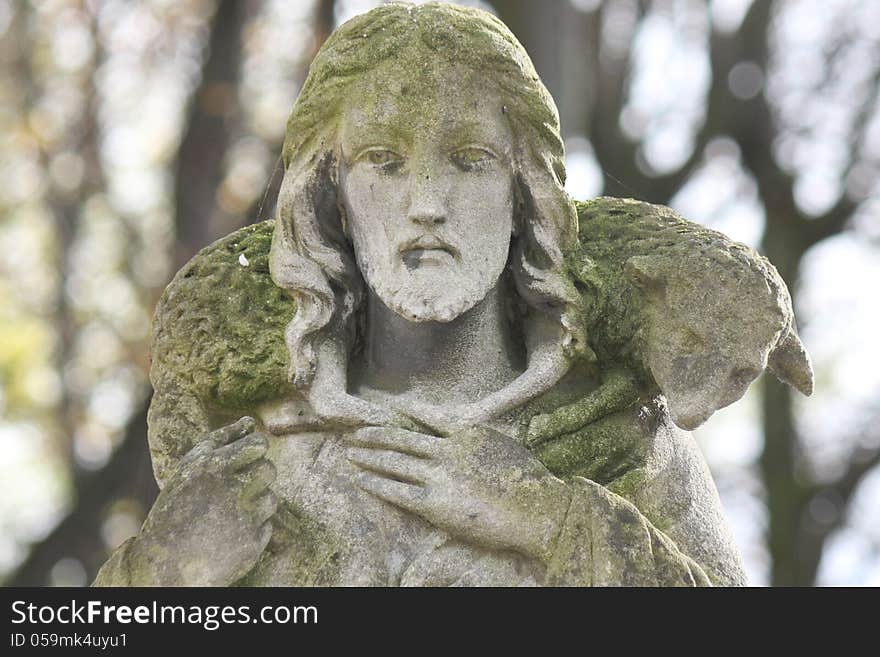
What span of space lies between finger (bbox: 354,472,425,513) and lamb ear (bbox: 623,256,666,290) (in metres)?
0.84

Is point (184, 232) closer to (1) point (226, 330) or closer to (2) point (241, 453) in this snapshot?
(1) point (226, 330)

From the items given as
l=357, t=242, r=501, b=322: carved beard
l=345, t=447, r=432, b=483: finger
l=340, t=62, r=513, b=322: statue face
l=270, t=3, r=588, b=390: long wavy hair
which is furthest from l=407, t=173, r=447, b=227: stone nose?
l=345, t=447, r=432, b=483: finger

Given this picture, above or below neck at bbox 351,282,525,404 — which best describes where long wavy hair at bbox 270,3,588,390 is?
above

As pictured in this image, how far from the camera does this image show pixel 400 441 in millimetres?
4215

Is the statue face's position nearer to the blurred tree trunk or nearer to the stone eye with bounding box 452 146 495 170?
the stone eye with bounding box 452 146 495 170

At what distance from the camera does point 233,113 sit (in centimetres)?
1031

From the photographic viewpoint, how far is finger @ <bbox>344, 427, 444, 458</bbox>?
418 centimetres

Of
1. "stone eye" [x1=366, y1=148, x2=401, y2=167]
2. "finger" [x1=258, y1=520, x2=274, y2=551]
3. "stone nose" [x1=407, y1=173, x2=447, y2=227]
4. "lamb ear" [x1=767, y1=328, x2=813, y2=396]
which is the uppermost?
"stone eye" [x1=366, y1=148, x2=401, y2=167]

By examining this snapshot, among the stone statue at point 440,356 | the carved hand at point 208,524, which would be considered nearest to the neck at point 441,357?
the stone statue at point 440,356

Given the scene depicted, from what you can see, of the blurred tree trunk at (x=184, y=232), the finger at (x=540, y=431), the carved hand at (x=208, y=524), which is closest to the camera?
the carved hand at (x=208, y=524)

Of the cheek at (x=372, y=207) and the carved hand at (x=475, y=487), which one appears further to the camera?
the cheek at (x=372, y=207)

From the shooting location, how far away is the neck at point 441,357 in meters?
4.50

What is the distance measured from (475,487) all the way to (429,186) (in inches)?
30.7

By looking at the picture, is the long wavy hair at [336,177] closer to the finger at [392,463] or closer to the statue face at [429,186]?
the statue face at [429,186]
